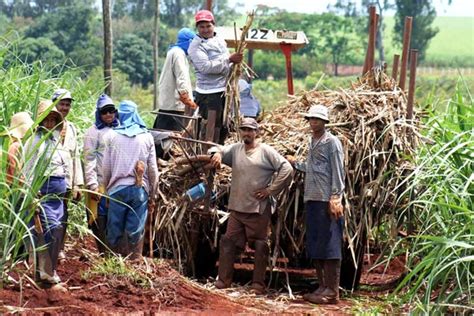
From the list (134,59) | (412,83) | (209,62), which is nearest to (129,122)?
(209,62)

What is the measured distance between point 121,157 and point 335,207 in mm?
1820

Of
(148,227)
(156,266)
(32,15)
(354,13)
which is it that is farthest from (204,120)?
(354,13)

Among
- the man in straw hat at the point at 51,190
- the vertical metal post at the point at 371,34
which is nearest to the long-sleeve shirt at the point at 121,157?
the man in straw hat at the point at 51,190

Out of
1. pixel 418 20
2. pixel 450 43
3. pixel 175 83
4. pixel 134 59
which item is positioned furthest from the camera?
pixel 450 43

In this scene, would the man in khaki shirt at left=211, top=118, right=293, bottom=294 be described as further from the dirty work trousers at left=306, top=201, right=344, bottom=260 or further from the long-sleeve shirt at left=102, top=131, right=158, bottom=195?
the long-sleeve shirt at left=102, top=131, right=158, bottom=195

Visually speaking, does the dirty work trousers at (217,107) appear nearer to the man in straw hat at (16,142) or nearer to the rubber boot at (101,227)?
the rubber boot at (101,227)

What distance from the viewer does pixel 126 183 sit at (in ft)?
30.4

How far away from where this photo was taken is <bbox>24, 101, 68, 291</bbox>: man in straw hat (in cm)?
798

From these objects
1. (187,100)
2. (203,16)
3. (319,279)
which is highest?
(203,16)

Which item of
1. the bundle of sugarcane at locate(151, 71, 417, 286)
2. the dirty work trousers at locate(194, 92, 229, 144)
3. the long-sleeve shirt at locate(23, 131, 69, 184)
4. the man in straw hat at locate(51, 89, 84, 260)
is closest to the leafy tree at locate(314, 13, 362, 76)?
the dirty work trousers at locate(194, 92, 229, 144)

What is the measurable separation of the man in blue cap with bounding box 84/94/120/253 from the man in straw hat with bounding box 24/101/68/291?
760 millimetres

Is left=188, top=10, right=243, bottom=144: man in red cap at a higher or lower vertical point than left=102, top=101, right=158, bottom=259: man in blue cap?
higher

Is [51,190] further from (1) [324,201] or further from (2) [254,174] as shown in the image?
(1) [324,201]

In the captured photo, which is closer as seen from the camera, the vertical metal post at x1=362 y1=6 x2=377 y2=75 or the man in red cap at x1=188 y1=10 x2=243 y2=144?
the man in red cap at x1=188 y1=10 x2=243 y2=144
